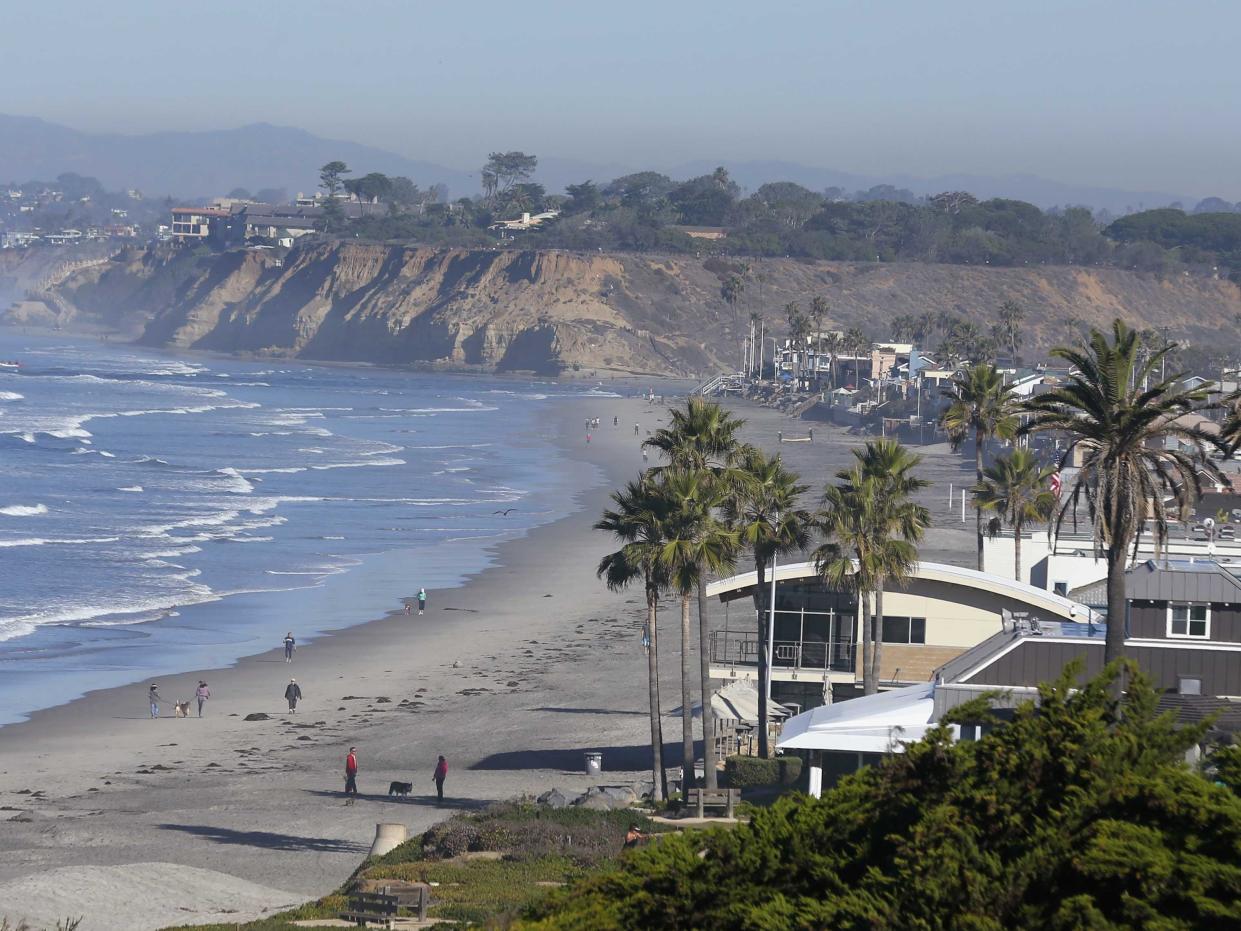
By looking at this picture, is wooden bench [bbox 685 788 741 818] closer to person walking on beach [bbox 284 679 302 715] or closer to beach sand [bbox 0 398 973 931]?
beach sand [bbox 0 398 973 931]

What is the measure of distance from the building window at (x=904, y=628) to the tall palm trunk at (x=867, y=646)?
0.35 metres

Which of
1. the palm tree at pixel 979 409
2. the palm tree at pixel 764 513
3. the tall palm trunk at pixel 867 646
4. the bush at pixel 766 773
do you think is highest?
the palm tree at pixel 979 409

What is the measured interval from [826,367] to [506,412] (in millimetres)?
34739

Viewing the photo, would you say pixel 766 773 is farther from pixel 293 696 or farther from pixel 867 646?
pixel 293 696

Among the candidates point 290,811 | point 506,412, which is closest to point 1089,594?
point 290,811

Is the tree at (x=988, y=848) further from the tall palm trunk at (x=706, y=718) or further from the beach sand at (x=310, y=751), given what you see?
the tall palm trunk at (x=706, y=718)

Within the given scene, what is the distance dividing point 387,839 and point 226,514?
143 feet

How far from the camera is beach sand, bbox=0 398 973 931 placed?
2244 centimetres

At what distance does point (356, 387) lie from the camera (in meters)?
154

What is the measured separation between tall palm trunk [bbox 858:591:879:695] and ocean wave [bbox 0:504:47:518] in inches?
1623

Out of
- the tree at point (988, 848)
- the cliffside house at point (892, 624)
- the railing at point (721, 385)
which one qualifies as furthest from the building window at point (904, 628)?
the railing at point (721, 385)

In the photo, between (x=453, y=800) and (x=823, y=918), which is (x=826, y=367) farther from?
(x=823, y=918)

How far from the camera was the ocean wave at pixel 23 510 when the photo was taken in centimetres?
6359

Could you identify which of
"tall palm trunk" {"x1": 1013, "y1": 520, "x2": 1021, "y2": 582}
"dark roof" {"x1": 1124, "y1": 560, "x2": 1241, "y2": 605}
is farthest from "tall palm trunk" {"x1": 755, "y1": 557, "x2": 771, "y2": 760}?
"tall palm trunk" {"x1": 1013, "y1": 520, "x2": 1021, "y2": 582}
